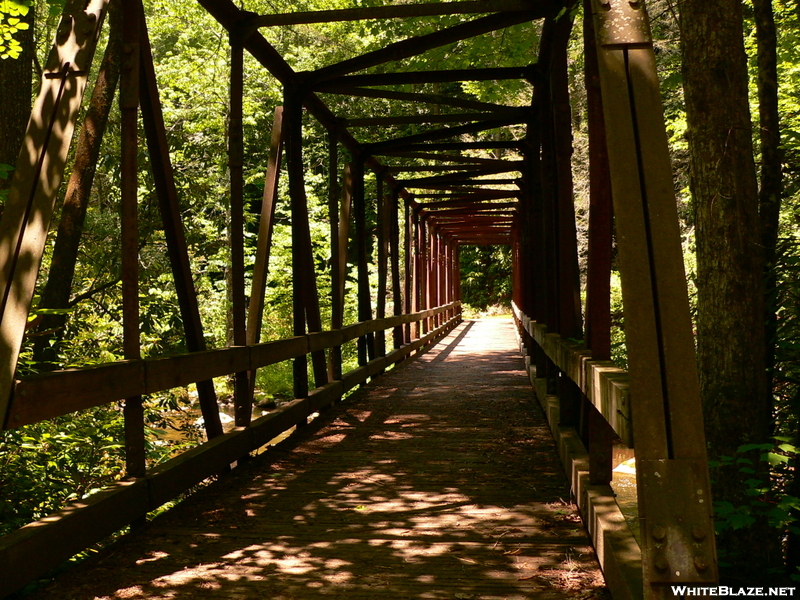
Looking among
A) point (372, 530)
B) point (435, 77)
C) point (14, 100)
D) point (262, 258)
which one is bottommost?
point (372, 530)

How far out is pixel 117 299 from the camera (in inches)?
311

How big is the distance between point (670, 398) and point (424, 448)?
4.31 meters

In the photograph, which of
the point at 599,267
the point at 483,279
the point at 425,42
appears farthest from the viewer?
the point at 483,279

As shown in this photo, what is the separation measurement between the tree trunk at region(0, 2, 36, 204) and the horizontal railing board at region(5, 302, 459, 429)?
2.14 m

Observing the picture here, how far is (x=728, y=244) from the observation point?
3.85m

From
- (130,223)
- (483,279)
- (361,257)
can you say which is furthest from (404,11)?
(483,279)

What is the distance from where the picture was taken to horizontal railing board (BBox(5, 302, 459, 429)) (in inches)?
117

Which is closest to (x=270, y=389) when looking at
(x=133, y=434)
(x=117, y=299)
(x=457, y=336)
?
(x=457, y=336)

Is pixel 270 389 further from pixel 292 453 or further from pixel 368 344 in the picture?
pixel 292 453

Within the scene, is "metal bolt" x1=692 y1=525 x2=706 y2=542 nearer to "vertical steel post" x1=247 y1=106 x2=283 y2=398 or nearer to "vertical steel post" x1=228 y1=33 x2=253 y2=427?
"vertical steel post" x1=228 y1=33 x2=253 y2=427

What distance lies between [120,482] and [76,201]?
2.40m

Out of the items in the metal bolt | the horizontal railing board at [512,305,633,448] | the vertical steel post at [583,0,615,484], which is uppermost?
the vertical steel post at [583,0,615,484]

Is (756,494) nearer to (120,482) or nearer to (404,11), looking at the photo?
(120,482)

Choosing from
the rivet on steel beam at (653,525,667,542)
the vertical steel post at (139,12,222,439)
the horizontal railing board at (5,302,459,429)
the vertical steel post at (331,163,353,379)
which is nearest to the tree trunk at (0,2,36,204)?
the vertical steel post at (139,12,222,439)
